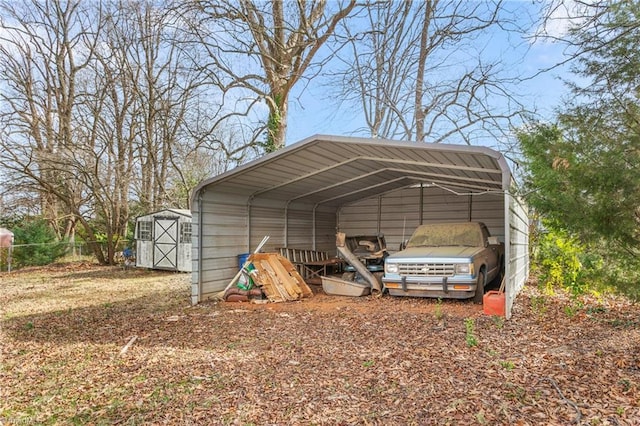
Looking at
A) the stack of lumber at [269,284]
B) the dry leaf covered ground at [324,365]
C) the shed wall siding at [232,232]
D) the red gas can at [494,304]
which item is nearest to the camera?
the dry leaf covered ground at [324,365]

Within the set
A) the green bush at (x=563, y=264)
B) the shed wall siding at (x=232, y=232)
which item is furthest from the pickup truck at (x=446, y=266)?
the shed wall siding at (x=232, y=232)

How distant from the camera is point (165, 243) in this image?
16.0 meters

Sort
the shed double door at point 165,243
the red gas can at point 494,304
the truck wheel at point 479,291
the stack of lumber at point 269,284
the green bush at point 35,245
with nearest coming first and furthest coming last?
the red gas can at point 494,304
the truck wheel at point 479,291
the stack of lumber at point 269,284
the shed double door at point 165,243
the green bush at point 35,245

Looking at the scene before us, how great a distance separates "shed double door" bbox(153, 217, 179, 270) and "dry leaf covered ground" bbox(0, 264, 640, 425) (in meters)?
7.28

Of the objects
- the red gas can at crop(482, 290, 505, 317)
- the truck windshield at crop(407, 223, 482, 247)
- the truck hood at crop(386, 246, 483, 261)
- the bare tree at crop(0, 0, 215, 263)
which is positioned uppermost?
the bare tree at crop(0, 0, 215, 263)

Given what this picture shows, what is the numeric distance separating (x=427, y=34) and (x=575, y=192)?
15827 millimetres

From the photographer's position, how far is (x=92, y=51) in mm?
18297

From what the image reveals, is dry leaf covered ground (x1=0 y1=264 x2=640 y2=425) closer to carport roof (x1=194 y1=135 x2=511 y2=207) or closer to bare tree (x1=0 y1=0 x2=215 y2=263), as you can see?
carport roof (x1=194 y1=135 x2=511 y2=207)

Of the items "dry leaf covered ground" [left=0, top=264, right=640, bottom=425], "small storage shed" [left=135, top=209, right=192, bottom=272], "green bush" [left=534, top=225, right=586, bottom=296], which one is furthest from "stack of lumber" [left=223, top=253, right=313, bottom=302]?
"small storage shed" [left=135, top=209, right=192, bottom=272]

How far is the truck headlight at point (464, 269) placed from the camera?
7848 mm

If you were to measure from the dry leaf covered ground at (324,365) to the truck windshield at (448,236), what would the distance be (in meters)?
1.62

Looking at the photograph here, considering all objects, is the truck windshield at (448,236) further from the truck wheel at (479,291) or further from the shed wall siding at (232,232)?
the shed wall siding at (232,232)

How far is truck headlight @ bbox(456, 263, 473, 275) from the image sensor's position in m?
7.85

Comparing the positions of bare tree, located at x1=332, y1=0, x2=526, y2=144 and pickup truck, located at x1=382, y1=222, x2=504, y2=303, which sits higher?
bare tree, located at x1=332, y1=0, x2=526, y2=144
